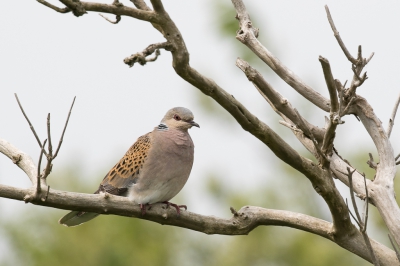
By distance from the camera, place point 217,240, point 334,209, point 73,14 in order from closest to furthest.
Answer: point 73,14 < point 334,209 < point 217,240

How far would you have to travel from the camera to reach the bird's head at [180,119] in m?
5.24

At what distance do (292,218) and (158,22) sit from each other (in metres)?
1.52

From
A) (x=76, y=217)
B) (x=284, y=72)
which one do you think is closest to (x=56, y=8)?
(x=284, y=72)

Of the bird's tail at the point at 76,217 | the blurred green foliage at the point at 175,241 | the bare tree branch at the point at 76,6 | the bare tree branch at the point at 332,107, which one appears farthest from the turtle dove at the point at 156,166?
the blurred green foliage at the point at 175,241

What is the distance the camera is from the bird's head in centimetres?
524

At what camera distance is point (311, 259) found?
1135 cm

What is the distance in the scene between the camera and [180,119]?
5.27 meters

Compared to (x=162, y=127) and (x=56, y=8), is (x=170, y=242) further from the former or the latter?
(x=56, y=8)

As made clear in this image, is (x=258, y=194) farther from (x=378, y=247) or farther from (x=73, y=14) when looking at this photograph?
(x=73, y=14)

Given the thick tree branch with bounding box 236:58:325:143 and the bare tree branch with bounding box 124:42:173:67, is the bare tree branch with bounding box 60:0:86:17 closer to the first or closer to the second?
the bare tree branch with bounding box 124:42:173:67

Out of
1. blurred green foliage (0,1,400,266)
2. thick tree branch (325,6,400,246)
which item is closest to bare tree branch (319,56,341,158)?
thick tree branch (325,6,400,246)

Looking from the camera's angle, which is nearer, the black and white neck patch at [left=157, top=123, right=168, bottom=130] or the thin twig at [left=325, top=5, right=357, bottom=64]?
the thin twig at [left=325, top=5, right=357, bottom=64]

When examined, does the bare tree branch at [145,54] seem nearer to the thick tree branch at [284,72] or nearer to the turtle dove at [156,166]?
the thick tree branch at [284,72]

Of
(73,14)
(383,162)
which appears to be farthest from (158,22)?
(383,162)
